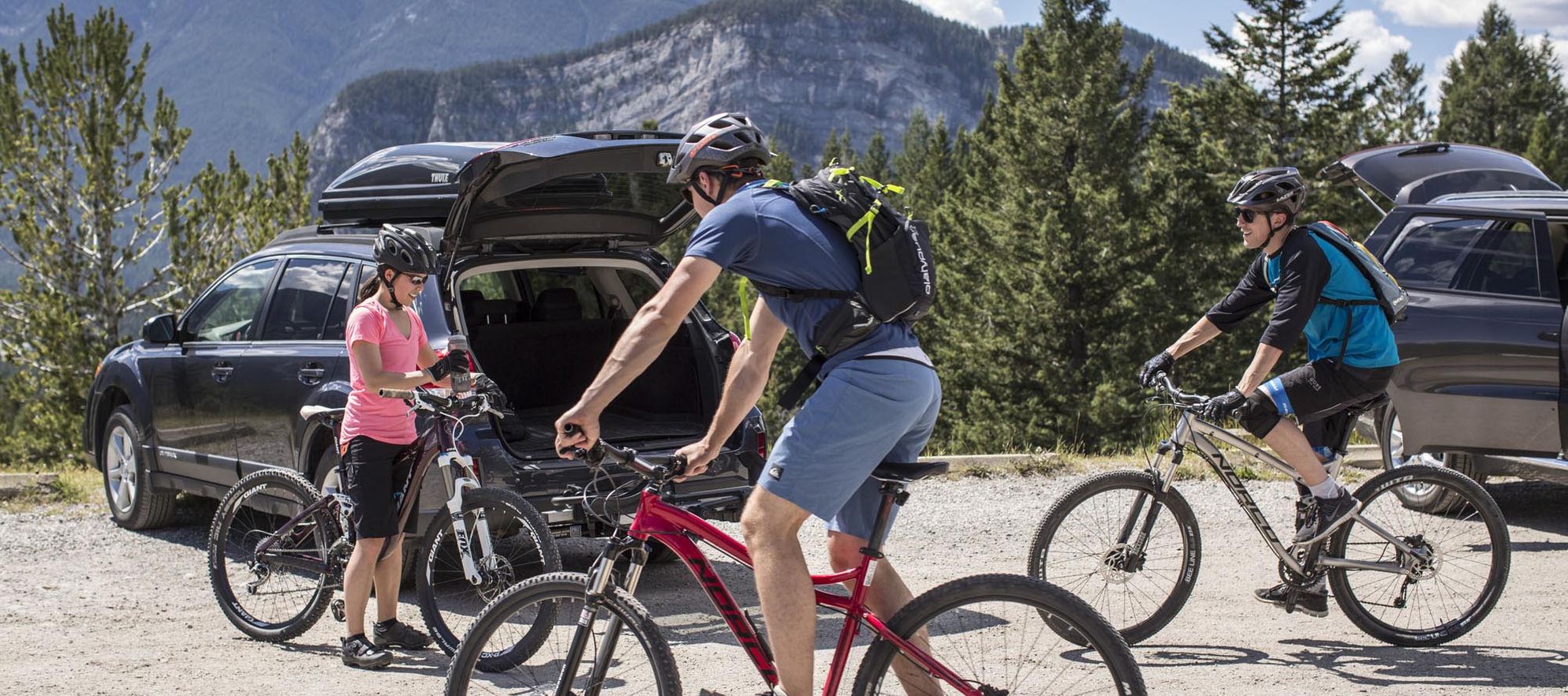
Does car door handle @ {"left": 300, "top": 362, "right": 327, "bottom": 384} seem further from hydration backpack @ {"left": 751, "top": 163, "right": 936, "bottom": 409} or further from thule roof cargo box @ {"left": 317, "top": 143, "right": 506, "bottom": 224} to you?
hydration backpack @ {"left": 751, "top": 163, "right": 936, "bottom": 409}

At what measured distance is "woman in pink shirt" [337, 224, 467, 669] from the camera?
5.32 meters

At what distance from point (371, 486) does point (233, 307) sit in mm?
2671

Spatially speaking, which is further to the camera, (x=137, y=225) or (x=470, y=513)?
(x=137, y=225)

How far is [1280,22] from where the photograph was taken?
4228cm

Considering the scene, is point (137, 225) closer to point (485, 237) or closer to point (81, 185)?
point (81, 185)

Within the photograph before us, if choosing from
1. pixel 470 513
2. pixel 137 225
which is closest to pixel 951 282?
pixel 137 225

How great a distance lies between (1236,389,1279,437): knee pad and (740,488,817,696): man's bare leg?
2475mm

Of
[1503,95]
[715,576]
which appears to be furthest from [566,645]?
[1503,95]

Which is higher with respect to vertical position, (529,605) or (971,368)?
(529,605)

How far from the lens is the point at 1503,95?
65125 millimetres

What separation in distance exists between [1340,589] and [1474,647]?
53cm

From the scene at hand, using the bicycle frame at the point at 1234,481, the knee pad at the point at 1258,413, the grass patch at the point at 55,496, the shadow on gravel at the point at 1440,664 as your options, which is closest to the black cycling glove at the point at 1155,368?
the bicycle frame at the point at 1234,481

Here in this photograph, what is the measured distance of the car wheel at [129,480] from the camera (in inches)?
318

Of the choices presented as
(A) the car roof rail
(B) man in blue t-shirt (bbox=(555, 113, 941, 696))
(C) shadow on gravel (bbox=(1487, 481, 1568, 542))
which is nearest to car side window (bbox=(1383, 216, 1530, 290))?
(C) shadow on gravel (bbox=(1487, 481, 1568, 542))
